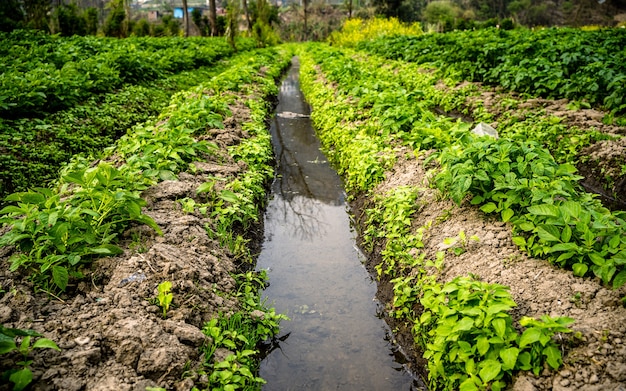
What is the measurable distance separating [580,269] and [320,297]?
2350mm


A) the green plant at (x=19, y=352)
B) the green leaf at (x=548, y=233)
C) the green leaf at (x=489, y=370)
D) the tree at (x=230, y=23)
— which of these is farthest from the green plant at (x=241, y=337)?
the tree at (x=230, y=23)

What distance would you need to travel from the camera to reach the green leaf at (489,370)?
2523 mm

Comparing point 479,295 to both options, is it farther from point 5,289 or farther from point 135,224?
point 5,289

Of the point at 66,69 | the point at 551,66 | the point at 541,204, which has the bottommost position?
the point at 541,204

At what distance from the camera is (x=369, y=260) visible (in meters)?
4.92

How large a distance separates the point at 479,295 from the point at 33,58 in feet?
41.4

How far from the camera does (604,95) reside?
748 centimetres

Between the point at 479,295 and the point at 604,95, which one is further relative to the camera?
the point at 604,95

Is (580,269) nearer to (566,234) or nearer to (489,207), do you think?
(566,234)

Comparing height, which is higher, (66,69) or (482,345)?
(66,69)

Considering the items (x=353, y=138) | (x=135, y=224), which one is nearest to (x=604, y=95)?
Answer: (x=353, y=138)

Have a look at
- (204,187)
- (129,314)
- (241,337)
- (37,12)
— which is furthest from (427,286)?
(37,12)

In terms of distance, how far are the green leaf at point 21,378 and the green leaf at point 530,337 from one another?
280cm

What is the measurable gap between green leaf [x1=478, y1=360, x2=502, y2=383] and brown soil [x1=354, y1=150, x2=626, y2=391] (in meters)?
0.15
